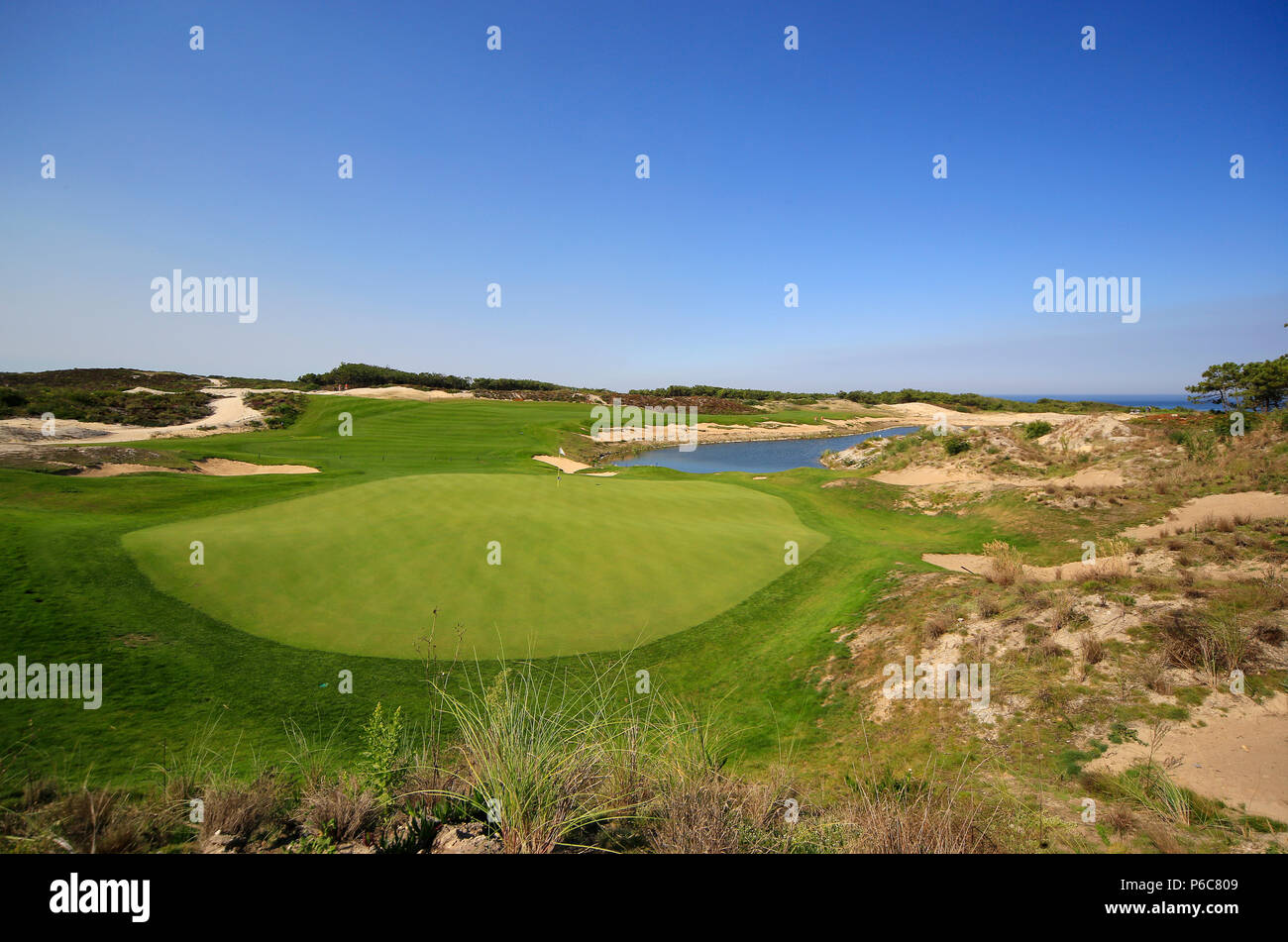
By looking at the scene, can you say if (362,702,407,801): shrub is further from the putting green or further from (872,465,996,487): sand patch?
(872,465,996,487): sand patch

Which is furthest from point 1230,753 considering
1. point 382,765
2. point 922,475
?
point 922,475

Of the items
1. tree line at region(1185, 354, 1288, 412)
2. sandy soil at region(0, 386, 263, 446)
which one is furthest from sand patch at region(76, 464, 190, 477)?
tree line at region(1185, 354, 1288, 412)

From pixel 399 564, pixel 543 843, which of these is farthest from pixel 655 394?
pixel 543 843

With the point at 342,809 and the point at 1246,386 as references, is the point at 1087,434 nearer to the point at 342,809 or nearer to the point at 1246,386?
the point at 1246,386

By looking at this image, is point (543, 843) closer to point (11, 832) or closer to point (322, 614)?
point (11, 832)

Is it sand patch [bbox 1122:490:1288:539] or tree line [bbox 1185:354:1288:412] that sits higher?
tree line [bbox 1185:354:1288:412]

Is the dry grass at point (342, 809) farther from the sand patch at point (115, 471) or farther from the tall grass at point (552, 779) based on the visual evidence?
the sand patch at point (115, 471)
